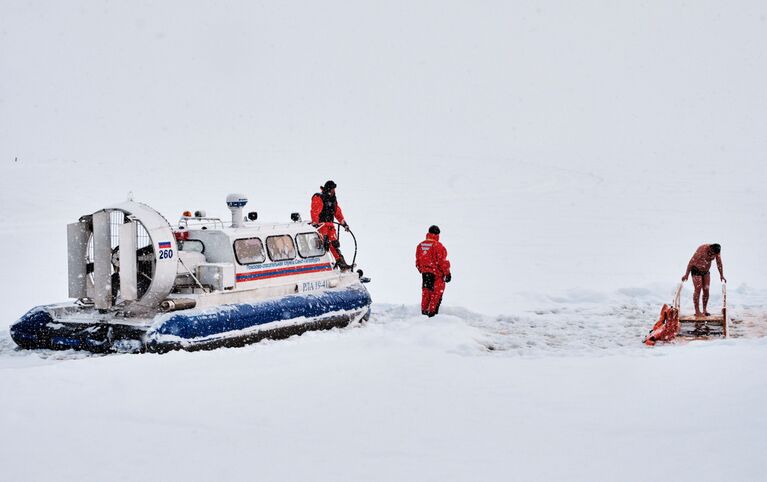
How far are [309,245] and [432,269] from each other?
5.77ft

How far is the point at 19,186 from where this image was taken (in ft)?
83.4

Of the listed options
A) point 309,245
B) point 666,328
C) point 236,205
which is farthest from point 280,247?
point 666,328

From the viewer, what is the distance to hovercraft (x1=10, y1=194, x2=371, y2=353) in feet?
29.5

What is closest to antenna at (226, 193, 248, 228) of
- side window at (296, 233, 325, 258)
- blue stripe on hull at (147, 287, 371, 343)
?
side window at (296, 233, 325, 258)

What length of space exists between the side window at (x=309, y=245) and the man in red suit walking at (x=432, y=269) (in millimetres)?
1355

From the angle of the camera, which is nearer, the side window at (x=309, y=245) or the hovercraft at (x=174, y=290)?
the hovercraft at (x=174, y=290)

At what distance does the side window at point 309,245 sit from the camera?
11023 mm

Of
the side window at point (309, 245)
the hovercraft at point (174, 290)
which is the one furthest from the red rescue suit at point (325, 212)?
the hovercraft at point (174, 290)

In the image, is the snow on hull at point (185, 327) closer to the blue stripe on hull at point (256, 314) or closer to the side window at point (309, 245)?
the blue stripe on hull at point (256, 314)

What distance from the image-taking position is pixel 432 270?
→ 1162 cm

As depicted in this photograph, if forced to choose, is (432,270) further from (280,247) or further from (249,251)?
(249,251)

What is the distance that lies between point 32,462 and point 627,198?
2514 centimetres

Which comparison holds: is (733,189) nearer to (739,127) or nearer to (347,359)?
(739,127)

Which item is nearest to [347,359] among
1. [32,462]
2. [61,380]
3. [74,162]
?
[61,380]
